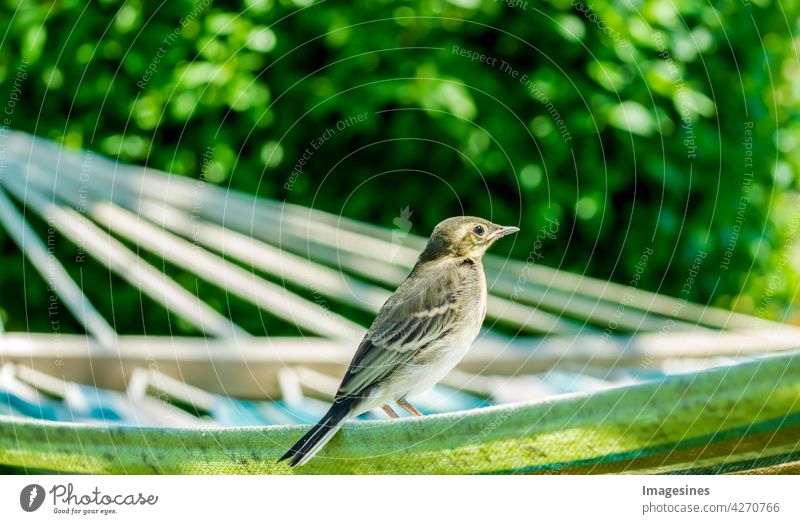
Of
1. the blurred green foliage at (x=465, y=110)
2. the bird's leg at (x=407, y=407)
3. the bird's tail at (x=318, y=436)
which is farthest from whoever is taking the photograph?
the blurred green foliage at (x=465, y=110)

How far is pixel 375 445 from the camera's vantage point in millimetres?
1201

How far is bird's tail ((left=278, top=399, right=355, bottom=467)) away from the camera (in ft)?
3.78

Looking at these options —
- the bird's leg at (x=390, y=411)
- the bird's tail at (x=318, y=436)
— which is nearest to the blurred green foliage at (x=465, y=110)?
the bird's leg at (x=390, y=411)

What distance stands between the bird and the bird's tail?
0.05 ft

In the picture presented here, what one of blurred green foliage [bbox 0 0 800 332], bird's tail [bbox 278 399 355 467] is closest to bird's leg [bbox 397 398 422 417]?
bird's tail [bbox 278 399 355 467]

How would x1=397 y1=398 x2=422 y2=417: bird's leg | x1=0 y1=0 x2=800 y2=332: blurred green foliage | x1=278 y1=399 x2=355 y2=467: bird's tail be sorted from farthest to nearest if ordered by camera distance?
x1=0 y1=0 x2=800 y2=332: blurred green foliage → x1=397 y1=398 x2=422 y2=417: bird's leg → x1=278 y1=399 x2=355 y2=467: bird's tail

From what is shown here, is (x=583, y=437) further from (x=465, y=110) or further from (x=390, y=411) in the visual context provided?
(x=465, y=110)

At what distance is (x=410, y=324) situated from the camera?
1.22 metres

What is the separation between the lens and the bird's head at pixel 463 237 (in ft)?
3.95

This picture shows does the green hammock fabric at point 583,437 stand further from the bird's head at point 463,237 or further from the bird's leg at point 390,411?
the bird's head at point 463,237

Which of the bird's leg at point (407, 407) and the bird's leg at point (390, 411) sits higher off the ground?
the bird's leg at point (407, 407)

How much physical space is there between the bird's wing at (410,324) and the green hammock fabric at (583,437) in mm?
77

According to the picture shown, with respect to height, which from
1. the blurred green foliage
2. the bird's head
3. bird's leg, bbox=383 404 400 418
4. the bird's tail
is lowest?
the bird's tail

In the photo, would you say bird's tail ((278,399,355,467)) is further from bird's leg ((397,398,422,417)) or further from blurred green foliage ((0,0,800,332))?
blurred green foliage ((0,0,800,332))
